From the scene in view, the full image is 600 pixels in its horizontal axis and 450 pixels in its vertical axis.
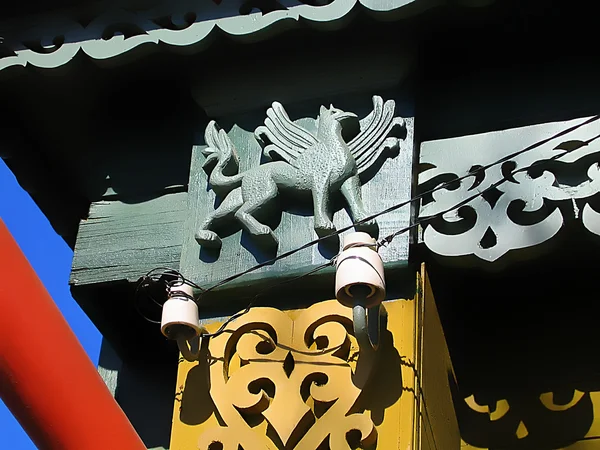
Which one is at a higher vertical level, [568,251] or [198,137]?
[198,137]

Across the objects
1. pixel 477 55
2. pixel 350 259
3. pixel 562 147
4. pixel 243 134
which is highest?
pixel 477 55

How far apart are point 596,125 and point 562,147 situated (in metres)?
0.12

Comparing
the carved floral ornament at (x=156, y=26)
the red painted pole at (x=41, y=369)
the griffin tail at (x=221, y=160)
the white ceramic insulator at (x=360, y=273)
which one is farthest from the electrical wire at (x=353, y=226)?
the red painted pole at (x=41, y=369)

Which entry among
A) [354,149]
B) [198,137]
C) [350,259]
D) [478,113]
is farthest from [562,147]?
[198,137]

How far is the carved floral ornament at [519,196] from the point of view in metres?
3.17

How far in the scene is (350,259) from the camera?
9.25 feet

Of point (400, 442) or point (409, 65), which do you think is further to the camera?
point (409, 65)

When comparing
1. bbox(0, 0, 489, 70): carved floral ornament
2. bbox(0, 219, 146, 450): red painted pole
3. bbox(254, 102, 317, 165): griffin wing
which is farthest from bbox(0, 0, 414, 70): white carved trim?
bbox(0, 219, 146, 450): red painted pole

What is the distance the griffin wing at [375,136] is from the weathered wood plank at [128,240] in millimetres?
691

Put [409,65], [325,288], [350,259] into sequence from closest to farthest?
[350,259], [325,288], [409,65]

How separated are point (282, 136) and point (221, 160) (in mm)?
205

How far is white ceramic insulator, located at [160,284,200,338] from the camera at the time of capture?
3.03 m

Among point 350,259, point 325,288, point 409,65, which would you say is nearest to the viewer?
point 350,259

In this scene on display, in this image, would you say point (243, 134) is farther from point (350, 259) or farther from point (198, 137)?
point (350, 259)
